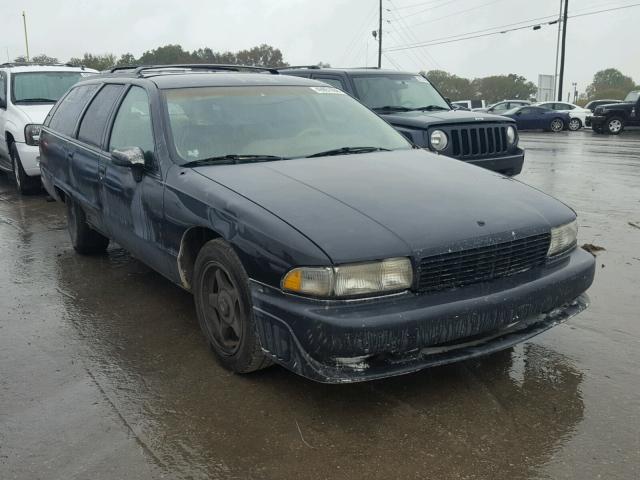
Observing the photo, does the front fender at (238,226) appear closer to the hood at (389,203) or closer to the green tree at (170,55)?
the hood at (389,203)

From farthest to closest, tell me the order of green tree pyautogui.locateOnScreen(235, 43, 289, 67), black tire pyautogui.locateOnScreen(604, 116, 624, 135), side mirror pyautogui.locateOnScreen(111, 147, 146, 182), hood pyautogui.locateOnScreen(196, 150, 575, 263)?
green tree pyautogui.locateOnScreen(235, 43, 289, 67), black tire pyautogui.locateOnScreen(604, 116, 624, 135), side mirror pyautogui.locateOnScreen(111, 147, 146, 182), hood pyautogui.locateOnScreen(196, 150, 575, 263)

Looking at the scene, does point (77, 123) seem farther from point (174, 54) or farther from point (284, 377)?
point (174, 54)

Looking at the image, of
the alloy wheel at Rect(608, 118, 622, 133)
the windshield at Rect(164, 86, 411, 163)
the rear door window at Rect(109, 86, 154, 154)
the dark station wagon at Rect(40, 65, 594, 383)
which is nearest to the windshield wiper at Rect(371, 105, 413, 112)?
the dark station wagon at Rect(40, 65, 594, 383)

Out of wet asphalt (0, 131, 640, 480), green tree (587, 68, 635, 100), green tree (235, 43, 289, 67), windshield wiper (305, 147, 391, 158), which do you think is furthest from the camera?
green tree (587, 68, 635, 100)

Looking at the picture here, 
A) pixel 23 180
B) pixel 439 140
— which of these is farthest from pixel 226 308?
pixel 23 180

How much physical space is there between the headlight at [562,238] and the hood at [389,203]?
0.17 feet

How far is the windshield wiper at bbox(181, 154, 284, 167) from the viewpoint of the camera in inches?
151

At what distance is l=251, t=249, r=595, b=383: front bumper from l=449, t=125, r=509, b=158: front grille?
478 cm

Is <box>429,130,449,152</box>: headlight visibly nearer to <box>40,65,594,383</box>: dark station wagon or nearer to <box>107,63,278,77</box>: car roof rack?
<box>107,63,278,77</box>: car roof rack

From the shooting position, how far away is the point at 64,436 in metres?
2.91

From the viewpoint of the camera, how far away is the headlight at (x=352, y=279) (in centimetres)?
281

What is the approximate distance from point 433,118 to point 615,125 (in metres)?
19.3

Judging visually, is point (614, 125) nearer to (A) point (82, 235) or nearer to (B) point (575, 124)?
(B) point (575, 124)

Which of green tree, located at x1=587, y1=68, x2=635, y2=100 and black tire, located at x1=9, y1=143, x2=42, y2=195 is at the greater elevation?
green tree, located at x1=587, y1=68, x2=635, y2=100
